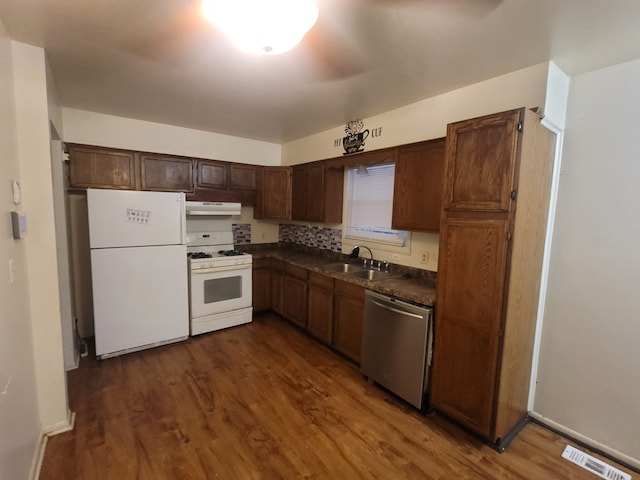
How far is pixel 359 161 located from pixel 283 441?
2.55 metres

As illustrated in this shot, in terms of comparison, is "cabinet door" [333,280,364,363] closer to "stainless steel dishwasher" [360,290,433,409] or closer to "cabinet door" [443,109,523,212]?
"stainless steel dishwasher" [360,290,433,409]

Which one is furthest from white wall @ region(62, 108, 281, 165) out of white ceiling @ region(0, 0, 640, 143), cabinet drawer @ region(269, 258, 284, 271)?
cabinet drawer @ region(269, 258, 284, 271)

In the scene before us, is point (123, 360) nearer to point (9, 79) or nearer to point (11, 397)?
point (11, 397)

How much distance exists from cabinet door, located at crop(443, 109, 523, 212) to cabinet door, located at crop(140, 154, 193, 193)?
9.46ft

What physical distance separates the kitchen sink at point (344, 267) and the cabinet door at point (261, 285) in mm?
1028

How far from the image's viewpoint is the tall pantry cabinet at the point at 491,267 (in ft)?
5.82

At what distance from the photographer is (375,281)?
8.83 ft

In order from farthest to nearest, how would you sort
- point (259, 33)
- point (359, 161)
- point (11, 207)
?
1. point (359, 161)
2. point (11, 207)
3. point (259, 33)

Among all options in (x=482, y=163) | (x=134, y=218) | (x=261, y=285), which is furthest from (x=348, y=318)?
(x=134, y=218)

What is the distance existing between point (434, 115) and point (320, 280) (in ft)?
6.26

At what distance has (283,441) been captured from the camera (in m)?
1.97

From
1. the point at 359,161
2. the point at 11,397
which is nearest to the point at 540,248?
the point at 359,161

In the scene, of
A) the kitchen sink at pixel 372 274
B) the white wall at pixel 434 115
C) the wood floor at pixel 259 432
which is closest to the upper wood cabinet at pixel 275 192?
the white wall at pixel 434 115

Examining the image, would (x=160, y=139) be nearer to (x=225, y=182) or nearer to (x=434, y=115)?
(x=225, y=182)
